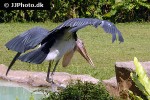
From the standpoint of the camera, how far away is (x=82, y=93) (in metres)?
3.91

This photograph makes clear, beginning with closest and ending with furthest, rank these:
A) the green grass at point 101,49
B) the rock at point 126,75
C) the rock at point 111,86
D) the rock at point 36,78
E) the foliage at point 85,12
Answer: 1. the rock at point 126,75
2. the rock at point 111,86
3. the rock at point 36,78
4. the green grass at point 101,49
5. the foliage at point 85,12

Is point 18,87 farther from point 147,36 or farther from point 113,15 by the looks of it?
point 113,15

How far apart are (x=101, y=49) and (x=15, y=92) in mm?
3547

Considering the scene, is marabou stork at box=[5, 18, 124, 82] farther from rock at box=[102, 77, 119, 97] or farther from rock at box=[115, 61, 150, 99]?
rock at box=[102, 77, 119, 97]

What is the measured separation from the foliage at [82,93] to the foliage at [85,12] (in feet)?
29.5

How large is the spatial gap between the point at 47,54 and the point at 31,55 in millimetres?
143

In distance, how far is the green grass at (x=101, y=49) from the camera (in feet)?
26.2

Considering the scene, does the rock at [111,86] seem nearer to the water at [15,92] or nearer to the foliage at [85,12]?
the water at [15,92]

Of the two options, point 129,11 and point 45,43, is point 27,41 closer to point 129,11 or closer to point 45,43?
point 45,43

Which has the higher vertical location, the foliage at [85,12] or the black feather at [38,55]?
the black feather at [38,55]

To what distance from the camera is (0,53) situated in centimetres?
927

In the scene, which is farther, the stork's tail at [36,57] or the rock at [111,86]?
the rock at [111,86]

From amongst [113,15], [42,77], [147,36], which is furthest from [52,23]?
[42,77]

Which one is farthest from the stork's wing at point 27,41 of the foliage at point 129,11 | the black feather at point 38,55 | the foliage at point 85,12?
the foliage at point 129,11
